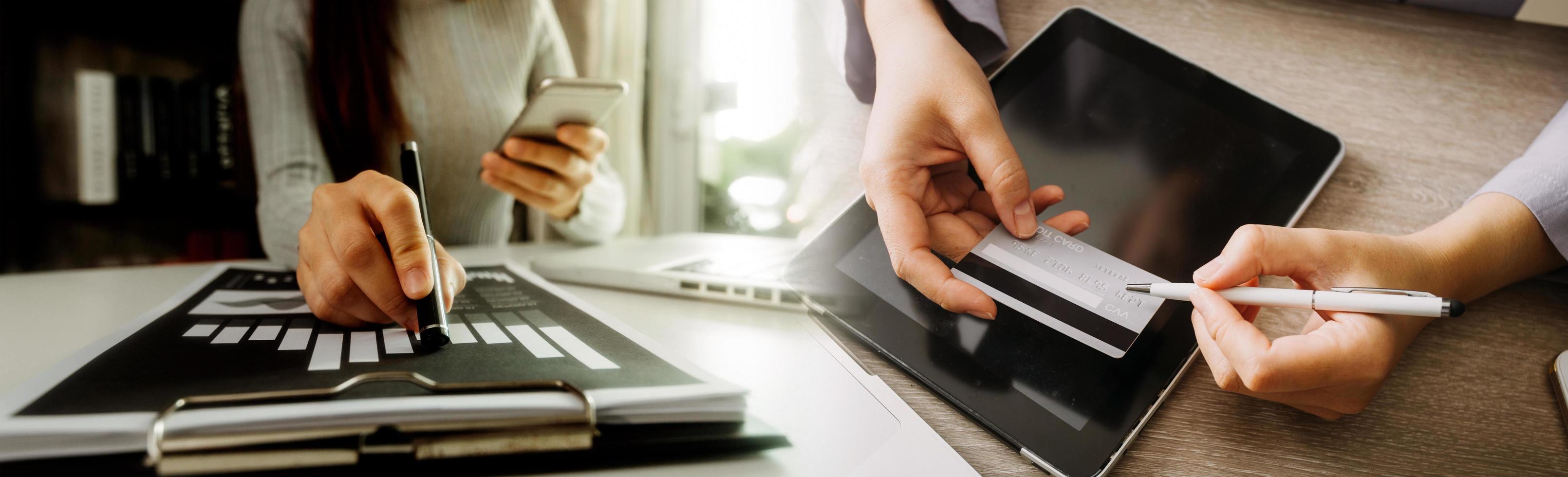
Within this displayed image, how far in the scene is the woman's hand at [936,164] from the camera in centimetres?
31

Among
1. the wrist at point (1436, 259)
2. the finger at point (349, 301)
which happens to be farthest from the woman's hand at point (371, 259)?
the wrist at point (1436, 259)

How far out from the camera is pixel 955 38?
435 mm

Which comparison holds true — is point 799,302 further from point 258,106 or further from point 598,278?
point 258,106

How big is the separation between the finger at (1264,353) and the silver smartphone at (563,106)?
0.36m

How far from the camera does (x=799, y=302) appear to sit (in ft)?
1.23

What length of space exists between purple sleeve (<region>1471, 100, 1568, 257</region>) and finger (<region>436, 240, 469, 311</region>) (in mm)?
530

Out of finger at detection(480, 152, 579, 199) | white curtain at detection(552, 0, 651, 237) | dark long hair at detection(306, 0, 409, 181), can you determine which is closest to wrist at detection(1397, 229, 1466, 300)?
finger at detection(480, 152, 579, 199)

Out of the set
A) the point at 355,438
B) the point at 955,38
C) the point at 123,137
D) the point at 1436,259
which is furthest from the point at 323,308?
the point at 123,137

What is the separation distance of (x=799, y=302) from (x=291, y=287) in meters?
0.30

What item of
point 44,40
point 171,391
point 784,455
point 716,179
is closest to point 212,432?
point 171,391

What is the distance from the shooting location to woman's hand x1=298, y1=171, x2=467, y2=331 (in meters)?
0.30

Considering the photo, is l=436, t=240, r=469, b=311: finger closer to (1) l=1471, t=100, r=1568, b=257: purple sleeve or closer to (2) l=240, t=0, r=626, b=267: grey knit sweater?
(2) l=240, t=0, r=626, b=267: grey knit sweater

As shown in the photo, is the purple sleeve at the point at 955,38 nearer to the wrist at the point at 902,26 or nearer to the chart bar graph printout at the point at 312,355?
the wrist at the point at 902,26

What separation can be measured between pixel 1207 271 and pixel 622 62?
3.03 ft
